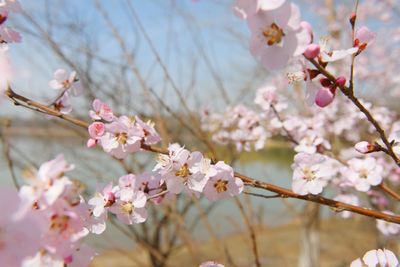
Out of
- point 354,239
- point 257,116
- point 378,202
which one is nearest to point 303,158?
point 257,116

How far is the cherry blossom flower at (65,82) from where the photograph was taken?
1.25m

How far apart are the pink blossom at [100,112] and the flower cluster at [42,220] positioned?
426mm

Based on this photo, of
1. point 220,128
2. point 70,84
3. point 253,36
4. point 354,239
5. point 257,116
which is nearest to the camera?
point 253,36

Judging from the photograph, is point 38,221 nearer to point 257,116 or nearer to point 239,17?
point 239,17

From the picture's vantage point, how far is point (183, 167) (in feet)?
3.11

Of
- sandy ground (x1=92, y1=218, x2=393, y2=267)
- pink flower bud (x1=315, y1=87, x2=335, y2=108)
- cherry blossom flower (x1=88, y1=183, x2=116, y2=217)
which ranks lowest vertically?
cherry blossom flower (x1=88, y1=183, x2=116, y2=217)

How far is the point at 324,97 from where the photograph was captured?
0.74m

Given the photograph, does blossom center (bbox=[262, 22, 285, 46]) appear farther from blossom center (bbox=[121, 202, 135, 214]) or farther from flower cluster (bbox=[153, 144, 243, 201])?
blossom center (bbox=[121, 202, 135, 214])

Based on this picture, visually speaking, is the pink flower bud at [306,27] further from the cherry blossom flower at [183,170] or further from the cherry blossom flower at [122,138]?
the cherry blossom flower at [122,138]

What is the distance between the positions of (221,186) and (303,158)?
0.29 metres

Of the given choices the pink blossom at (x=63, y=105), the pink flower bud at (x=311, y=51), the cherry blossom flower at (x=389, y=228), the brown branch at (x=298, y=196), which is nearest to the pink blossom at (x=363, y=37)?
the pink flower bud at (x=311, y=51)

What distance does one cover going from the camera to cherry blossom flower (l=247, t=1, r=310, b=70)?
1.98 ft

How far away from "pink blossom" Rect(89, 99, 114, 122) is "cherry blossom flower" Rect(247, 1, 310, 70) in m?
0.52

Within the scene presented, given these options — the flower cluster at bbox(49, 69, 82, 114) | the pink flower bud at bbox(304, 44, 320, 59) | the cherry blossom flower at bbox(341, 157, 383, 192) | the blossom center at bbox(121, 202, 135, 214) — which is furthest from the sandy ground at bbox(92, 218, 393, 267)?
the pink flower bud at bbox(304, 44, 320, 59)
